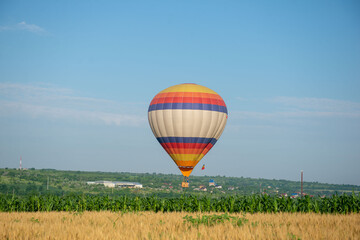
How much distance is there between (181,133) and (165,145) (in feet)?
9.57

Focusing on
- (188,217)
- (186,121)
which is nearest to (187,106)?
(186,121)

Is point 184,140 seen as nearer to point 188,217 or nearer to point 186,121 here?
point 186,121

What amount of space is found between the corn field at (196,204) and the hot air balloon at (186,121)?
566 inches

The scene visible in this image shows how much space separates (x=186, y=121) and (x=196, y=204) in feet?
58.0

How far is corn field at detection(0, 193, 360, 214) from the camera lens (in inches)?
1286

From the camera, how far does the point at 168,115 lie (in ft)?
172

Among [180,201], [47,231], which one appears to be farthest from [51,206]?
[47,231]

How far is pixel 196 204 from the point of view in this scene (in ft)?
117

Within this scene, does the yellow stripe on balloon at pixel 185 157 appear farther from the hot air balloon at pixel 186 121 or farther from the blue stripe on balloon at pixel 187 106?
the blue stripe on balloon at pixel 187 106

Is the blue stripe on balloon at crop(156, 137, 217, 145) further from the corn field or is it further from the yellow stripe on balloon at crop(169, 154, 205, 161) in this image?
the corn field

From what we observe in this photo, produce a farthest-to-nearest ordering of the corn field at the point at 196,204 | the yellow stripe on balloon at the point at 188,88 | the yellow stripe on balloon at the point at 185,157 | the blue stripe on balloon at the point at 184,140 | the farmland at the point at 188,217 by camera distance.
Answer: the yellow stripe on balloon at the point at 188,88 < the yellow stripe on balloon at the point at 185,157 < the blue stripe on balloon at the point at 184,140 < the corn field at the point at 196,204 < the farmland at the point at 188,217

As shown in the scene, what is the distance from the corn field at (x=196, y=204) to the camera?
32.7 metres

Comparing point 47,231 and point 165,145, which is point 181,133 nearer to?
point 165,145

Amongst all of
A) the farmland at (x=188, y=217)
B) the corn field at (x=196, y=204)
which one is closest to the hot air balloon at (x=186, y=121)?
the corn field at (x=196, y=204)
